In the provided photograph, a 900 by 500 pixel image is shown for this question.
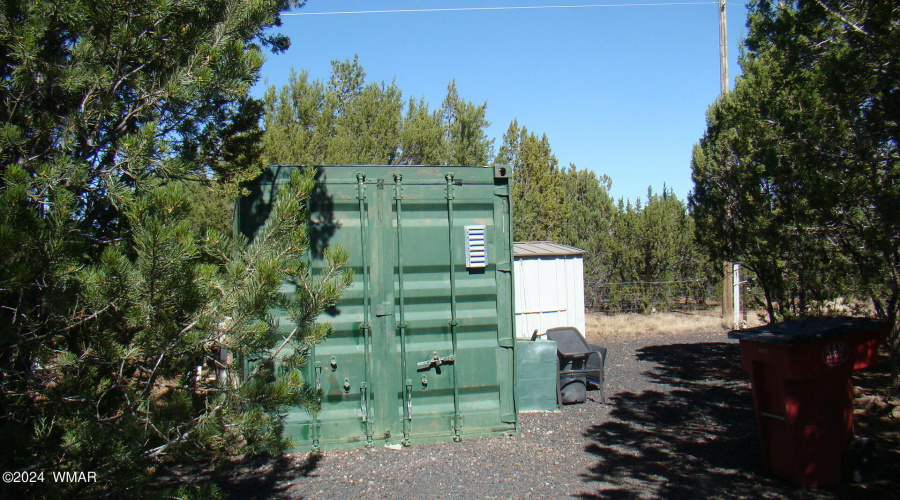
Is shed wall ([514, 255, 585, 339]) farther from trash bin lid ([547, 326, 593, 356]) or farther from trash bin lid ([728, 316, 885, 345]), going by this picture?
trash bin lid ([728, 316, 885, 345])

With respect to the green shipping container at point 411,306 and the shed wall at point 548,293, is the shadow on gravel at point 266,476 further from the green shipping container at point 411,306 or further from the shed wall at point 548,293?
the shed wall at point 548,293

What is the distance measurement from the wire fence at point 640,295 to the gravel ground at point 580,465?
14.2 meters

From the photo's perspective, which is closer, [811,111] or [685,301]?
[811,111]

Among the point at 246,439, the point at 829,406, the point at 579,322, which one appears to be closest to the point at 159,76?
the point at 246,439

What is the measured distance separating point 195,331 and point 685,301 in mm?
22979

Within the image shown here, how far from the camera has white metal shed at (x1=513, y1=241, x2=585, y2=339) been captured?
14.0m

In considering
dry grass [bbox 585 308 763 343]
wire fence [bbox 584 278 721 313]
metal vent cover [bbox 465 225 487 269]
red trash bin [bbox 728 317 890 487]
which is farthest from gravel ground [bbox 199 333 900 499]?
wire fence [bbox 584 278 721 313]

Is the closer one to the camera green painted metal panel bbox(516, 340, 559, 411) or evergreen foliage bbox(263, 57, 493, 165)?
green painted metal panel bbox(516, 340, 559, 411)

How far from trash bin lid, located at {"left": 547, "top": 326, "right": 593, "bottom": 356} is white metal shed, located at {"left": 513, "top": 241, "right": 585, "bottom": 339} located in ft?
14.5

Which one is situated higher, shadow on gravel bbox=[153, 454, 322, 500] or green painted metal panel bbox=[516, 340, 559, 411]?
green painted metal panel bbox=[516, 340, 559, 411]

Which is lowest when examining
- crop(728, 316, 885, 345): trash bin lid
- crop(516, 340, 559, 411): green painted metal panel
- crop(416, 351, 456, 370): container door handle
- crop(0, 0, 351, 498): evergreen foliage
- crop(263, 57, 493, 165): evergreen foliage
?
crop(516, 340, 559, 411): green painted metal panel

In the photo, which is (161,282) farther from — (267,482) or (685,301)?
(685,301)

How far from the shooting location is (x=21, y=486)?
2408mm

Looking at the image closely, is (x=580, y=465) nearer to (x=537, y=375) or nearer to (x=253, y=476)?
(x=537, y=375)
